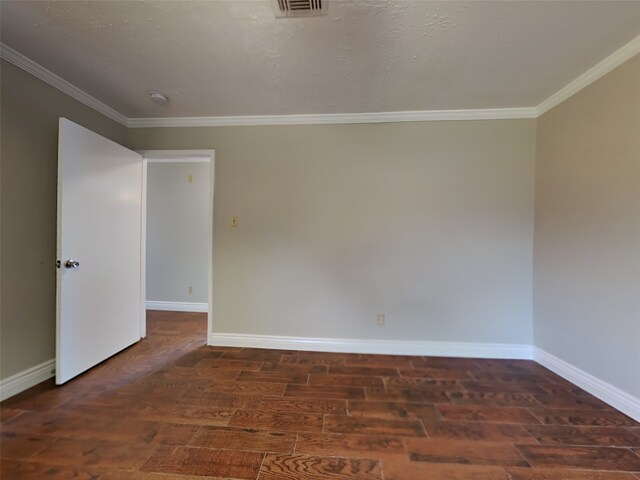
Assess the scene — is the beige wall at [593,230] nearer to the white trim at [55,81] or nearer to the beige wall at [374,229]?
the beige wall at [374,229]

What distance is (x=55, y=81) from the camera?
204cm

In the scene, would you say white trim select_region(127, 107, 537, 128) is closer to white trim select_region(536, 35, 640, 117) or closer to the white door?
white trim select_region(536, 35, 640, 117)

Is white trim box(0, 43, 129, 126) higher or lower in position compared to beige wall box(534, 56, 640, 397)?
higher

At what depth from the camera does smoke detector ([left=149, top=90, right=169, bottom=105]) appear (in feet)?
7.30

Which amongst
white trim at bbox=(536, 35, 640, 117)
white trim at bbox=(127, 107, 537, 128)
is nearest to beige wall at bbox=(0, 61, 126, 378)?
white trim at bbox=(127, 107, 537, 128)

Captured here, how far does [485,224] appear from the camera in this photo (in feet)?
8.26

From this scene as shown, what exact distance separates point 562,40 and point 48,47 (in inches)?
132

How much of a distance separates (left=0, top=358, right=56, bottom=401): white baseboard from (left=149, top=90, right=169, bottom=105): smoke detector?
2352 millimetres

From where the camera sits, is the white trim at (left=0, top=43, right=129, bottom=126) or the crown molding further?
the crown molding

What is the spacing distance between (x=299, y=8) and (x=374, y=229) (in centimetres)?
180

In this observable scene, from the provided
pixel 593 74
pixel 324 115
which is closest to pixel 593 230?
pixel 593 74

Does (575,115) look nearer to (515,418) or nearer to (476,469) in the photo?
(515,418)

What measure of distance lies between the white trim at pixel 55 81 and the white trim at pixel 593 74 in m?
4.09

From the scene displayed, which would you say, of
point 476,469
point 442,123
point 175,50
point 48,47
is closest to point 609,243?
point 442,123
